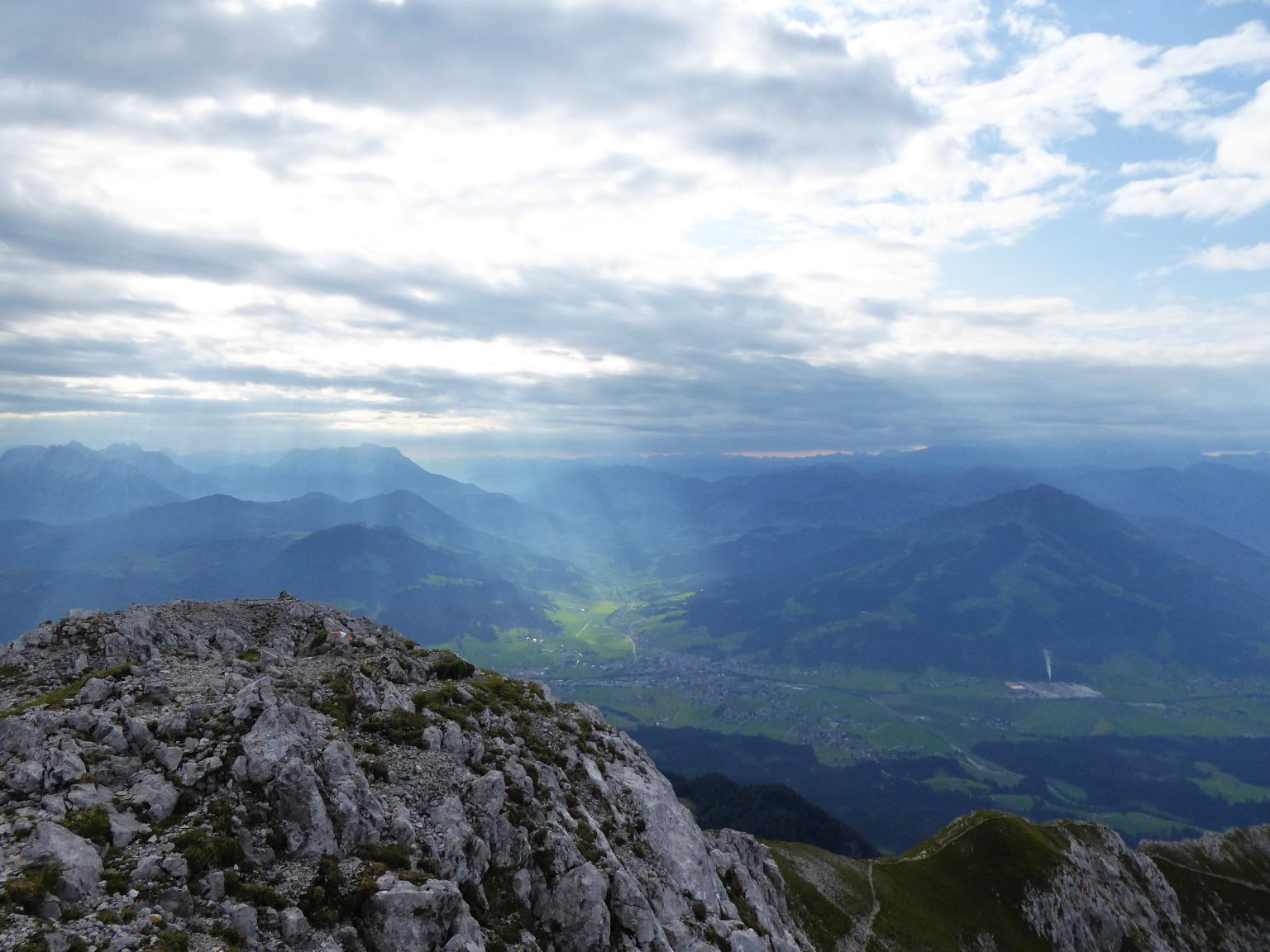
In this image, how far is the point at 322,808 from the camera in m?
32.1

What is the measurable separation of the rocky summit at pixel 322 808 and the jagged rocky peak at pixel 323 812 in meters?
0.12

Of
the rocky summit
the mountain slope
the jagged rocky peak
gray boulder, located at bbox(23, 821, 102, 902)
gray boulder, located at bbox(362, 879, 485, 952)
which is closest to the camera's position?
gray boulder, located at bbox(23, 821, 102, 902)

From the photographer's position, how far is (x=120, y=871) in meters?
25.0

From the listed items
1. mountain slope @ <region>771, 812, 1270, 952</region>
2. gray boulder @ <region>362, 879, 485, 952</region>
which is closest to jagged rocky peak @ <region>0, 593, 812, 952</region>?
gray boulder @ <region>362, 879, 485, 952</region>

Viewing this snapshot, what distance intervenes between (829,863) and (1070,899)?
47.0m

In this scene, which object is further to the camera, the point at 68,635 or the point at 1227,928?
the point at 1227,928

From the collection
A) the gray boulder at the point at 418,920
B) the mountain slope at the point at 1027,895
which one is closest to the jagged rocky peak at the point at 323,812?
the gray boulder at the point at 418,920

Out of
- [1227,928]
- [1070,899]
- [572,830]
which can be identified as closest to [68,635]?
[572,830]

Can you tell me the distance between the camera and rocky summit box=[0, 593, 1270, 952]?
2528cm

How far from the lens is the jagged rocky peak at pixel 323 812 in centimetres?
2516

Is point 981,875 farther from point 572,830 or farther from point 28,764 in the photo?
point 28,764

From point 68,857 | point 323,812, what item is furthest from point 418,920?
point 68,857

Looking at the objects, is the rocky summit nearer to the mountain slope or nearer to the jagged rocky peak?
the jagged rocky peak

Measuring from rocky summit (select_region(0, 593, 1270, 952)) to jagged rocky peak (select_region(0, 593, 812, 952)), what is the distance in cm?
12
